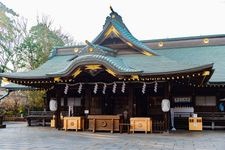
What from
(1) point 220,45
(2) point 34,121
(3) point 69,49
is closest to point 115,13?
(3) point 69,49

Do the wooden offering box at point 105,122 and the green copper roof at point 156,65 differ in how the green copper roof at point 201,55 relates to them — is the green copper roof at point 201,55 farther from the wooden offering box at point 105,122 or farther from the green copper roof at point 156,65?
the wooden offering box at point 105,122

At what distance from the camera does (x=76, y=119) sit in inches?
643

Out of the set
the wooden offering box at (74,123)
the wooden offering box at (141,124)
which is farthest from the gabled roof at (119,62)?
the wooden offering box at (74,123)

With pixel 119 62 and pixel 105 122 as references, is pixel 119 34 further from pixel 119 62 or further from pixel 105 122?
pixel 105 122

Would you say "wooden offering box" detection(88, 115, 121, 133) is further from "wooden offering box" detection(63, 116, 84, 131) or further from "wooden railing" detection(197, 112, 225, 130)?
"wooden railing" detection(197, 112, 225, 130)

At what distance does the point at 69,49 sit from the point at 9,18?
9.25 meters

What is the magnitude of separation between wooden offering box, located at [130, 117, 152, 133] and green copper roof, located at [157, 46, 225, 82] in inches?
231

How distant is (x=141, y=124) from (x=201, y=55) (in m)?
7.89

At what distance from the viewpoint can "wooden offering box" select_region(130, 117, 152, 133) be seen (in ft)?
49.7

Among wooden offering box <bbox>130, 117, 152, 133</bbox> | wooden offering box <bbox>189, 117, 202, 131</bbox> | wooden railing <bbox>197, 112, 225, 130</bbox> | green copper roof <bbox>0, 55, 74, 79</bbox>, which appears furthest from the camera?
wooden railing <bbox>197, 112, 225, 130</bbox>

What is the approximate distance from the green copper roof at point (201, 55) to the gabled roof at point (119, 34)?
2899 mm

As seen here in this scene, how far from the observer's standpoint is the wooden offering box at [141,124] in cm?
1516

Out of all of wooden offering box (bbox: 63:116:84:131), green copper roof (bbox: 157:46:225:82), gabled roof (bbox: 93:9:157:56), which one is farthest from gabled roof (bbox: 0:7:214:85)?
wooden offering box (bbox: 63:116:84:131)

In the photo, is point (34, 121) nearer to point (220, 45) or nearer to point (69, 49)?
point (69, 49)
